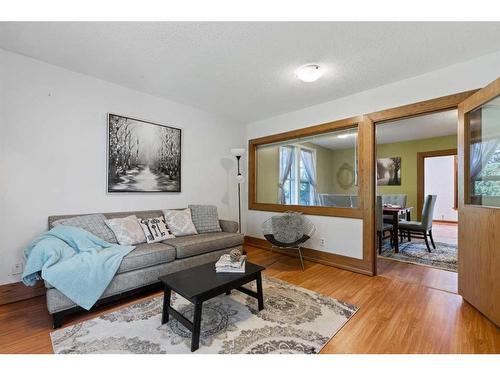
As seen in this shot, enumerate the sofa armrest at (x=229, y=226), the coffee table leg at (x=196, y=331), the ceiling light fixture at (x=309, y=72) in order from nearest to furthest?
the coffee table leg at (x=196, y=331) < the ceiling light fixture at (x=309, y=72) < the sofa armrest at (x=229, y=226)

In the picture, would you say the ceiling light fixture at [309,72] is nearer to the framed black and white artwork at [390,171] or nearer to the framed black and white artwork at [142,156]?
the framed black and white artwork at [142,156]

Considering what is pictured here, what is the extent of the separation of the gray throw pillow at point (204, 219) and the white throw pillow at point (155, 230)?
0.46m

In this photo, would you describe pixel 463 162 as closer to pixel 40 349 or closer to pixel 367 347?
pixel 367 347

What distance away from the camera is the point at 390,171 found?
6.50 meters

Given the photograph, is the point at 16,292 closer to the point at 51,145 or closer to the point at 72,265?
the point at 72,265

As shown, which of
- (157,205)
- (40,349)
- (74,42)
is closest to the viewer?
(40,349)

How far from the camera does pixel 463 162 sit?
2.26 metres

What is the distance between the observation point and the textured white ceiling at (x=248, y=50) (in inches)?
73.7

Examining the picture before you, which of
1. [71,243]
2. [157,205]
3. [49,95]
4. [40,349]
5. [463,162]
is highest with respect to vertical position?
[49,95]

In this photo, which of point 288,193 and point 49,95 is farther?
point 288,193

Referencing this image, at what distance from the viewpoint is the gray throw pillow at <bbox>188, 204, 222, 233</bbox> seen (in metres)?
3.34

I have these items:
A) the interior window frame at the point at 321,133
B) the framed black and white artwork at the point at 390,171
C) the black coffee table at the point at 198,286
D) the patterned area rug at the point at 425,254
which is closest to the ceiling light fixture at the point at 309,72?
the interior window frame at the point at 321,133
